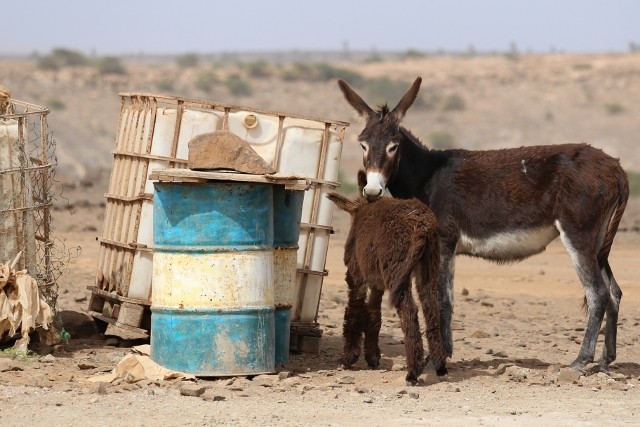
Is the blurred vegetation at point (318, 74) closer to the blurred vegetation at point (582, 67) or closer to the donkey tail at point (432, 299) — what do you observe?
the blurred vegetation at point (582, 67)

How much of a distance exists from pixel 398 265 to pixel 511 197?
1396 millimetres

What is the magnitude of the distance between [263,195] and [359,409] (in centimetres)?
167

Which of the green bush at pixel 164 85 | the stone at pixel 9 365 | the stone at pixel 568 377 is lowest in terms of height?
the stone at pixel 9 365

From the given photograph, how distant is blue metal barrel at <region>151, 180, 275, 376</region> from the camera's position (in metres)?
7.83

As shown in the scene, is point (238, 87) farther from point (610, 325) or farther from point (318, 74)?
point (610, 325)

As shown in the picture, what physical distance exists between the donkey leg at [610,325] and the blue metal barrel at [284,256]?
2450mm

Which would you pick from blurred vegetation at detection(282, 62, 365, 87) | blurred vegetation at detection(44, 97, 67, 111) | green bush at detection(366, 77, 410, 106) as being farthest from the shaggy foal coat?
blurred vegetation at detection(282, 62, 365, 87)

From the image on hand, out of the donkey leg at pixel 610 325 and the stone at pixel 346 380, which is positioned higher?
the donkey leg at pixel 610 325

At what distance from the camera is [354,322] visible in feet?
28.6

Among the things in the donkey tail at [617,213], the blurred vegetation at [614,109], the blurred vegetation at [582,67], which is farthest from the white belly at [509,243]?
the blurred vegetation at [582,67]

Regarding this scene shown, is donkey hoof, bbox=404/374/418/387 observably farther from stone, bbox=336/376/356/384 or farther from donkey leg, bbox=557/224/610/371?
donkey leg, bbox=557/224/610/371

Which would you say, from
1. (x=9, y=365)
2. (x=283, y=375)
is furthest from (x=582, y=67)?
(x=9, y=365)

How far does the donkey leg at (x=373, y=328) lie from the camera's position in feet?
28.2

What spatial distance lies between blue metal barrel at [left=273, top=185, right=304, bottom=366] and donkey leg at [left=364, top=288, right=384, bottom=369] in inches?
23.3
